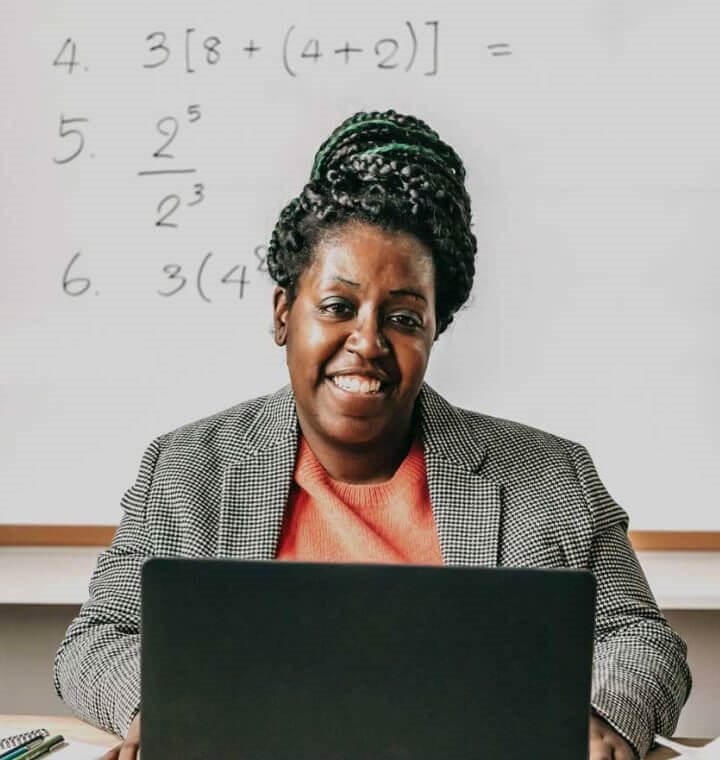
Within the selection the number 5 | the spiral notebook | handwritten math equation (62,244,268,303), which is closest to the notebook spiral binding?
the spiral notebook

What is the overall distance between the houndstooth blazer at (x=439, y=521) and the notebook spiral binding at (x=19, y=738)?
0.26 feet

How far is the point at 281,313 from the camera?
1.62 metres

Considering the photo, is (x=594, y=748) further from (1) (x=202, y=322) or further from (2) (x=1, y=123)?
(2) (x=1, y=123)

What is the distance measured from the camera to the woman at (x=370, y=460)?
1.49m

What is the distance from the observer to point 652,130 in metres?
2.12

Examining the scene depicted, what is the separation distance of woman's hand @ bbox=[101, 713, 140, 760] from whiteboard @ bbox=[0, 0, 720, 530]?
1036 millimetres

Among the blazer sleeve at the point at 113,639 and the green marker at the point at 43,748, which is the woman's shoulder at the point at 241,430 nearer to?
the blazer sleeve at the point at 113,639

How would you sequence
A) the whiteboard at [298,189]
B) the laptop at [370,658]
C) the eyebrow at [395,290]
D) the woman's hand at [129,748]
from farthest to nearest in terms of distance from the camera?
1. the whiteboard at [298,189]
2. the eyebrow at [395,290]
3. the woman's hand at [129,748]
4. the laptop at [370,658]

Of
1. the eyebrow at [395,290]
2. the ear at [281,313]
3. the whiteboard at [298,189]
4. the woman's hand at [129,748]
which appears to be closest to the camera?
the woman's hand at [129,748]

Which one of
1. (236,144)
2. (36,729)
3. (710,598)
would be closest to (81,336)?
(236,144)

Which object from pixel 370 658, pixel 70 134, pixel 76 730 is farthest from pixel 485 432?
pixel 70 134

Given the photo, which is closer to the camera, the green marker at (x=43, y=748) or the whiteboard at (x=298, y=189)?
the green marker at (x=43, y=748)

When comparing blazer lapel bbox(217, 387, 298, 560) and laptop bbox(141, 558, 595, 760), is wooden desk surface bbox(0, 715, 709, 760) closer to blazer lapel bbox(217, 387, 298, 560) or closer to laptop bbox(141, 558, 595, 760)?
blazer lapel bbox(217, 387, 298, 560)

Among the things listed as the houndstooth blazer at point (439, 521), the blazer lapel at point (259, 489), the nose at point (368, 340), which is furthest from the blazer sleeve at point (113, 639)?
the nose at point (368, 340)
